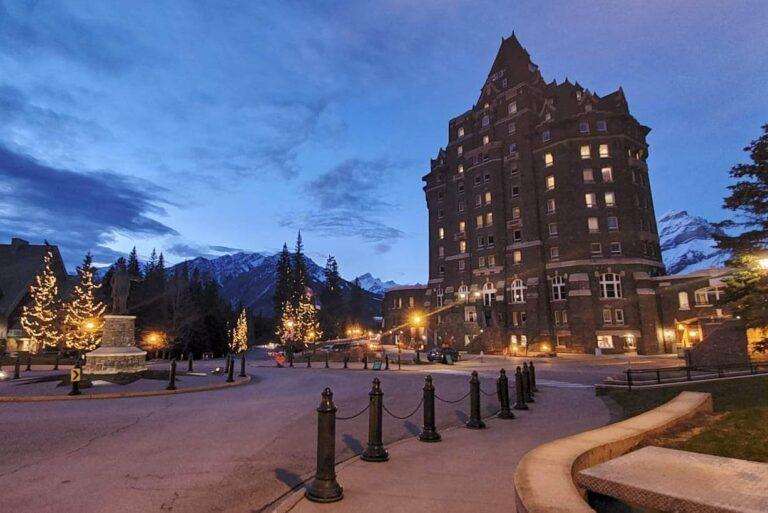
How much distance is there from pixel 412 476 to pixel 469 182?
203ft

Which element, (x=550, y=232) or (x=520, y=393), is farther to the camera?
(x=550, y=232)

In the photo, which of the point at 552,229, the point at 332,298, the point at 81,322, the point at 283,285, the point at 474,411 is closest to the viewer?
the point at 474,411

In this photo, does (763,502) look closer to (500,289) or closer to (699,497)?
(699,497)

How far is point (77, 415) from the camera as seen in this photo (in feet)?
36.9

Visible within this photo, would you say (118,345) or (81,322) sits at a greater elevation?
(81,322)

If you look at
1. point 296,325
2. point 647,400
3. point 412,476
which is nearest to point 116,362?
point 412,476

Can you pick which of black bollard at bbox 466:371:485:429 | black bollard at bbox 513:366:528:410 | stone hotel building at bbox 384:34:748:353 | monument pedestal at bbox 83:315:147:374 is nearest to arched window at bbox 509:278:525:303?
stone hotel building at bbox 384:34:748:353

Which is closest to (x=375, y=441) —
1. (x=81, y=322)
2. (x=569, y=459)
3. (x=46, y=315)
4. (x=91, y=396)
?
(x=569, y=459)

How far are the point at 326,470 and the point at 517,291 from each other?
54.4m

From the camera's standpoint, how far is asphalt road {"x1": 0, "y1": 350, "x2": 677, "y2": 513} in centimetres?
559

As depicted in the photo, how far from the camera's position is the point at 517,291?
186 feet

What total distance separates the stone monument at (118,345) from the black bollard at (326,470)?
16245 millimetres

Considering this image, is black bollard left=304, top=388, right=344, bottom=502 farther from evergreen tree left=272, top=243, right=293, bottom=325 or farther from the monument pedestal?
evergreen tree left=272, top=243, right=293, bottom=325

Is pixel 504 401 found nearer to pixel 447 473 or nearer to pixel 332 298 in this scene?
pixel 447 473
